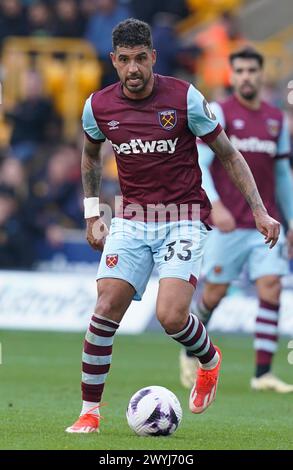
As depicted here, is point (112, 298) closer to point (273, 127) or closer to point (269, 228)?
point (269, 228)

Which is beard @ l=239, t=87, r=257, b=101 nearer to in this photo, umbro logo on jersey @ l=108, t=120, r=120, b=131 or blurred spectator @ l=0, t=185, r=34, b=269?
umbro logo on jersey @ l=108, t=120, r=120, b=131

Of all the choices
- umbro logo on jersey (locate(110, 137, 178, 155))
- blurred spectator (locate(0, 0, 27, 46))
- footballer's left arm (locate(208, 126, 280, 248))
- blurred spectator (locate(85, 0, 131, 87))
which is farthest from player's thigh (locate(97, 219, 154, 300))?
blurred spectator (locate(0, 0, 27, 46))

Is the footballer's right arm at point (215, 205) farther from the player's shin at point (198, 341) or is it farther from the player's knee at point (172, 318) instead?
the player's knee at point (172, 318)

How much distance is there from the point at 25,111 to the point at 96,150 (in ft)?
36.3

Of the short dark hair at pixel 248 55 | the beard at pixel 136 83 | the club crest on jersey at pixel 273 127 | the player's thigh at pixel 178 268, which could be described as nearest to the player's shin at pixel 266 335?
the club crest on jersey at pixel 273 127

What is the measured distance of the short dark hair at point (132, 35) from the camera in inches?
301

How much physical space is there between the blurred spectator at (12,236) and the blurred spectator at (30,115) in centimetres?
192

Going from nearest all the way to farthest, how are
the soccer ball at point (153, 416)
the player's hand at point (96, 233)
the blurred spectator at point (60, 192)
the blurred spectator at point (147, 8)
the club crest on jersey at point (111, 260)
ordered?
the soccer ball at point (153, 416)
the club crest on jersey at point (111, 260)
the player's hand at point (96, 233)
the blurred spectator at point (60, 192)
the blurred spectator at point (147, 8)

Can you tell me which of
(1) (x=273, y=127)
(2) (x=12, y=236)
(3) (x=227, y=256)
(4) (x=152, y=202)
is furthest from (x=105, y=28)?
(4) (x=152, y=202)

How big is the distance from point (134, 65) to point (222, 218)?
3.21m

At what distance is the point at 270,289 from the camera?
1105cm

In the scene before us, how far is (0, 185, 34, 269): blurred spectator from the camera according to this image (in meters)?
17.0

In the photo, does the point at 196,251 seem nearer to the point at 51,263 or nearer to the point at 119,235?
the point at 119,235
